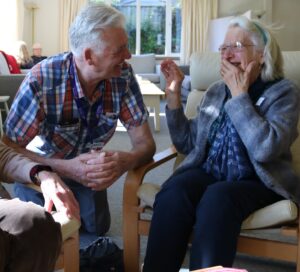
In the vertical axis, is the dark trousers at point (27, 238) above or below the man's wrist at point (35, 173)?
below

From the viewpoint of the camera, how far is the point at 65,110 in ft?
5.97

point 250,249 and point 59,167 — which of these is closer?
point 250,249

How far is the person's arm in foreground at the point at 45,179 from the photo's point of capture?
4.57 feet

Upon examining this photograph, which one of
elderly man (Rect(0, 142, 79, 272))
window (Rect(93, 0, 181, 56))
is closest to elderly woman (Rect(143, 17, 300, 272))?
elderly man (Rect(0, 142, 79, 272))

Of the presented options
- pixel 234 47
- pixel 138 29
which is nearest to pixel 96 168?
pixel 234 47

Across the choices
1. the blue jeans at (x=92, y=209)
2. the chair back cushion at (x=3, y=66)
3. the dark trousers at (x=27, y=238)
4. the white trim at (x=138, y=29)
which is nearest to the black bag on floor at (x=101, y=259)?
the blue jeans at (x=92, y=209)

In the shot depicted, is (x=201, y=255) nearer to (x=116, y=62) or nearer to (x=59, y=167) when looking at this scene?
(x=59, y=167)

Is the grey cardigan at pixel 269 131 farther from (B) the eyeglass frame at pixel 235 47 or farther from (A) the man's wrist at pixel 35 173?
(A) the man's wrist at pixel 35 173

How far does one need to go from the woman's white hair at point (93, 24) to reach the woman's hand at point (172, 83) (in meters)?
0.31

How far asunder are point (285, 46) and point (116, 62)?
7.99m

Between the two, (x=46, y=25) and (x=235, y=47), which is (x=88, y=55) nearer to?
(x=235, y=47)

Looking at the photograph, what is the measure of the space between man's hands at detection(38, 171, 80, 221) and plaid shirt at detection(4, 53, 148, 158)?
0.34 m

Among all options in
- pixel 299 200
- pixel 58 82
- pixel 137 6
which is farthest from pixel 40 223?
pixel 137 6

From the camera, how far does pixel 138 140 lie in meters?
1.93
